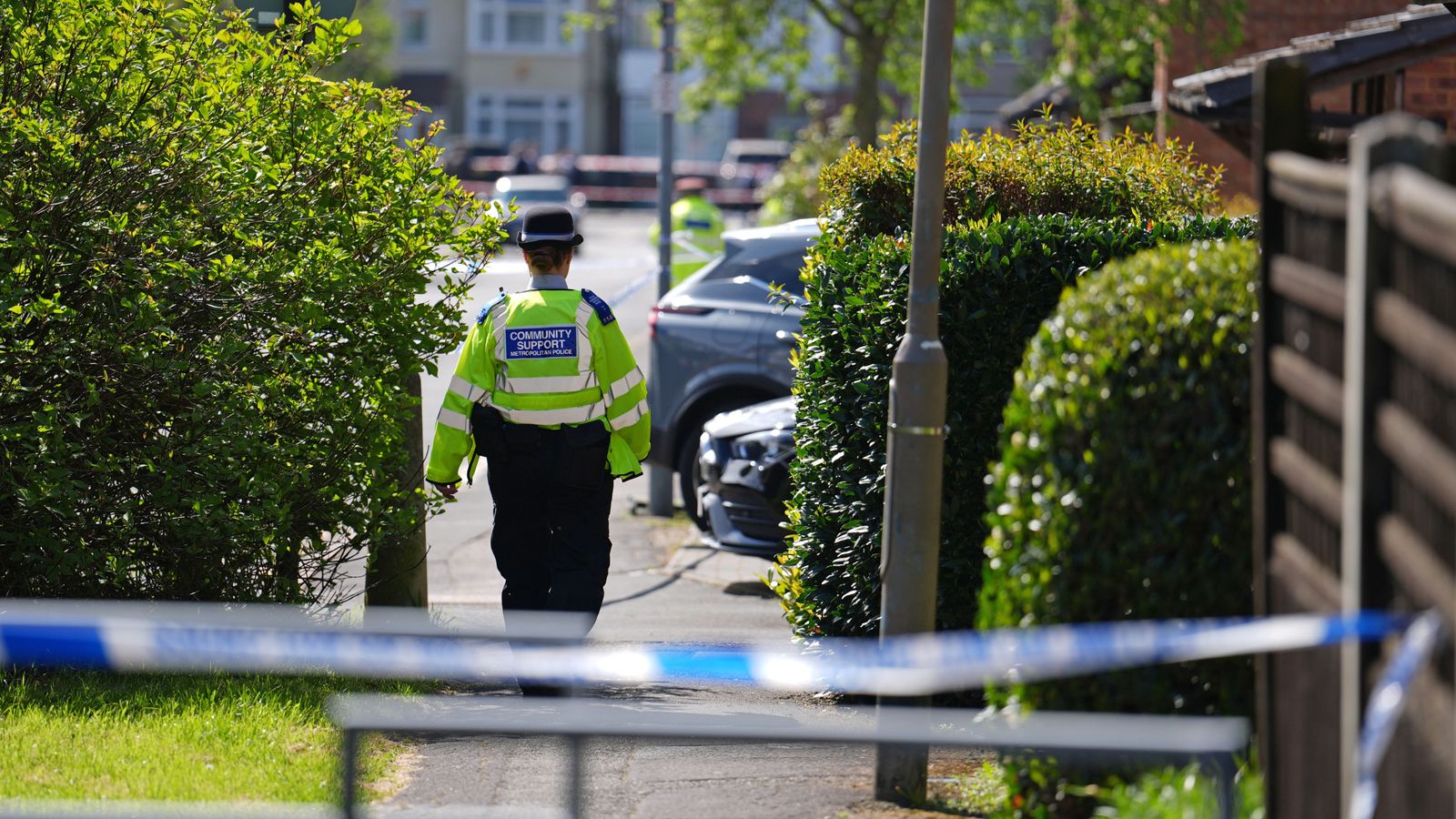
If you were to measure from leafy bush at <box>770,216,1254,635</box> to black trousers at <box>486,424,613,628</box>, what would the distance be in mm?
729

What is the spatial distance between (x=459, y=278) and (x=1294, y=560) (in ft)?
14.6

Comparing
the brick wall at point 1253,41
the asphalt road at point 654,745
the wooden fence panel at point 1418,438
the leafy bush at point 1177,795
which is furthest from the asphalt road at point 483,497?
the brick wall at point 1253,41

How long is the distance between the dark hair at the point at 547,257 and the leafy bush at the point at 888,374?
92 centimetres

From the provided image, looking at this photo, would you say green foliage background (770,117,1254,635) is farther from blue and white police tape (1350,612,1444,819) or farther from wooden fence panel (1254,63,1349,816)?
blue and white police tape (1350,612,1444,819)

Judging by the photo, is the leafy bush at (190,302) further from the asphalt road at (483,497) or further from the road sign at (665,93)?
the road sign at (665,93)

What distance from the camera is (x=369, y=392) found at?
6.89 metres

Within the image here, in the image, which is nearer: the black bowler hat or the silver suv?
the black bowler hat

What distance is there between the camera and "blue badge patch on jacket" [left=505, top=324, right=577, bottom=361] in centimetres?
641

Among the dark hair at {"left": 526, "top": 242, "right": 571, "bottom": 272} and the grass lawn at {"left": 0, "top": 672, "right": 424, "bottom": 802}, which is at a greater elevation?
the dark hair at {"left": 526, "top": 242, "right": 571, "bottom": 272}

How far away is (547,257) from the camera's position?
662 centimetres

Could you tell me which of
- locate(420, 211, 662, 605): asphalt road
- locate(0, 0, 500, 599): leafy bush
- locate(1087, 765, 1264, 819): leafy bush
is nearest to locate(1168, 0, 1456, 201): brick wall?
locate(420, 211, 662, 605): asphalt road

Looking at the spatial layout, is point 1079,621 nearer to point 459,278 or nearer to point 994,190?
point 994,190

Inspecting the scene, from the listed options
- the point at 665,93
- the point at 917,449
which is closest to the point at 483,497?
the point at 665,93

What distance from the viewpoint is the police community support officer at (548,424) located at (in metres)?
6.42
